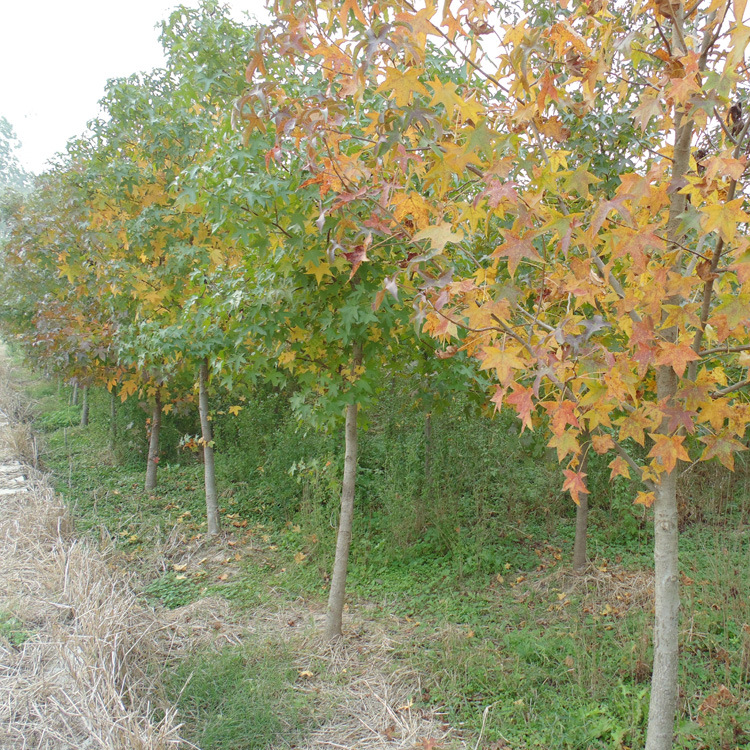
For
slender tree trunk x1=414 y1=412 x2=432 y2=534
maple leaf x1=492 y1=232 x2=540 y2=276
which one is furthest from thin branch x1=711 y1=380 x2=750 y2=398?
slender tree trunk x1=414 y1=412 x2=432 y2=534

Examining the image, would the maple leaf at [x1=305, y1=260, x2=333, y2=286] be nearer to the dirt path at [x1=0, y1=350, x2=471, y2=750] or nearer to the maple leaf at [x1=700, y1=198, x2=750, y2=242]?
the maple leaf at [x1=700, y1=198, x2=750, y2=242]

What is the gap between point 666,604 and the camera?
2074 millimetres

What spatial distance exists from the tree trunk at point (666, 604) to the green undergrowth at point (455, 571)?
53 cm

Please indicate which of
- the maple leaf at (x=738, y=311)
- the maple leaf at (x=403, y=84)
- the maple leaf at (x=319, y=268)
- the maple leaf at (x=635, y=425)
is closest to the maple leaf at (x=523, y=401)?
the maple leaf at (x=635, y=425)

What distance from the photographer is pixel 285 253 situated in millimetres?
2980

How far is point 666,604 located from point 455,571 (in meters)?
2.48

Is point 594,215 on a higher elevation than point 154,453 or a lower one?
higher

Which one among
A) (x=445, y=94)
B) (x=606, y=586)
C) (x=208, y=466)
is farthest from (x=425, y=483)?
(x=445, y=94)

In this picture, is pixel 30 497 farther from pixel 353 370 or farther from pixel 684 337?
pixel 684 337

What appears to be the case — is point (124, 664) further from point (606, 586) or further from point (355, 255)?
point (606, 586)

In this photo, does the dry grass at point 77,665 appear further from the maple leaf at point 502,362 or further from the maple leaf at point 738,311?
the maple leaf at point 738,311

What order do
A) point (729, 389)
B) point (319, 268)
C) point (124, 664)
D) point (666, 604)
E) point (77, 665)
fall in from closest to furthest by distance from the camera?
point (729, 389), point (666, 604), point (77, 665), point (124, 664), point (319, 268)

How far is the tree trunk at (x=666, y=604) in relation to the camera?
2.06 m

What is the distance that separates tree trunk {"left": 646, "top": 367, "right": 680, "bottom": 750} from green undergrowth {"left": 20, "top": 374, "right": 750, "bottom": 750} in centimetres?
53
